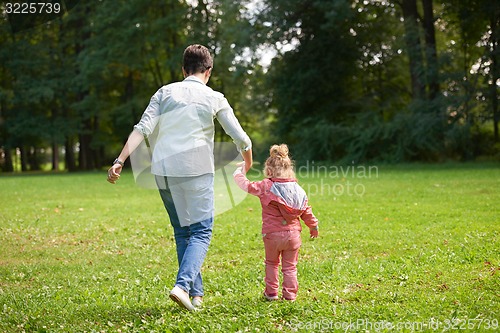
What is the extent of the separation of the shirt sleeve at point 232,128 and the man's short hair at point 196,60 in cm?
36

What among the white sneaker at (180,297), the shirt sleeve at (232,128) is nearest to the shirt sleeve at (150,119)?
the shirt sleeve at (232,128)

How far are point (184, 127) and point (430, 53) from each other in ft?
70.0

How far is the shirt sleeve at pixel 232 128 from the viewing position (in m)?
5.01

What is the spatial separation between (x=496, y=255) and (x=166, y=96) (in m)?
4.35

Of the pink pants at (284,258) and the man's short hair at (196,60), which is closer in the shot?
the man's short hair at (196,60)

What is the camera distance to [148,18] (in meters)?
35.3

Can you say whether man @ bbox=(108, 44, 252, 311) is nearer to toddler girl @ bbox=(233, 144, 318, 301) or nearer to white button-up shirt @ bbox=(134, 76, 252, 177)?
white button-up shirt @ bbox=(134, 76, 252, 177)

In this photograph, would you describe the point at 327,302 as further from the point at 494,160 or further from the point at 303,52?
the point at 303,52

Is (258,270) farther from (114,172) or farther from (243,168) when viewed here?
(114,172)

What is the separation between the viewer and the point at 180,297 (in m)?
4.67

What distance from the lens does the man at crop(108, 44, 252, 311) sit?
4.93 metres

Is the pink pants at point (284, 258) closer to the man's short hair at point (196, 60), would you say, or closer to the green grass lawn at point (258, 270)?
the green grass lawn at point (258, 270)

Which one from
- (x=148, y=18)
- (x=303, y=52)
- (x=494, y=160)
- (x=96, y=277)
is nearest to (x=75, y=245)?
(x=96, y=277)
